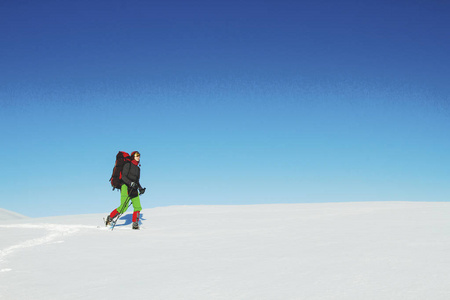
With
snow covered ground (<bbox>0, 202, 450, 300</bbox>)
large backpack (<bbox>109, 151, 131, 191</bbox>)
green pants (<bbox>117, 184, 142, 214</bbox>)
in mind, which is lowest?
snow covered ground (<bbox>0, 202, 450, 300</bbox>)

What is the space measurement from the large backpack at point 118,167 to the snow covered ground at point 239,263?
6.10 ft

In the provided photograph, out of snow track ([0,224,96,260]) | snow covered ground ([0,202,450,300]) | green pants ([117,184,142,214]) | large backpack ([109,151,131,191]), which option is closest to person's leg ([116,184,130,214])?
green pants ([117,184,142,214])

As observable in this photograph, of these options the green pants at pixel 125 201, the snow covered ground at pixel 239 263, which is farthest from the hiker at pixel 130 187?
the snow covered ground at pixel 239 263

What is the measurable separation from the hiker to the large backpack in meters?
0.10

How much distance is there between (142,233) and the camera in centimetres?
871

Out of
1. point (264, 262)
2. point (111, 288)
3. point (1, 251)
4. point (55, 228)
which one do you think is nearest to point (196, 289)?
point (111, 288)

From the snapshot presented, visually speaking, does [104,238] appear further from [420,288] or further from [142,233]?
[420,288]

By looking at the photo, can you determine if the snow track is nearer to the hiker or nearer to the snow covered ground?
the snow covered ground

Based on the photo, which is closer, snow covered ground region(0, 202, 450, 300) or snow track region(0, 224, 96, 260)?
snow covered ground region(0, 202, 450, 300)

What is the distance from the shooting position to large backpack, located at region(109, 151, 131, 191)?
33.2 ft

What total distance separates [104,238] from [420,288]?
6255 millimetres

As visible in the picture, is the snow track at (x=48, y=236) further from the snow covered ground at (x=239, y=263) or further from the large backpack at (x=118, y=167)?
the large backpack at (x=118, y=167)

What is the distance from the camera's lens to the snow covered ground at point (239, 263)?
12.1ft

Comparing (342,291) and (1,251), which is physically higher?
(1,251)
